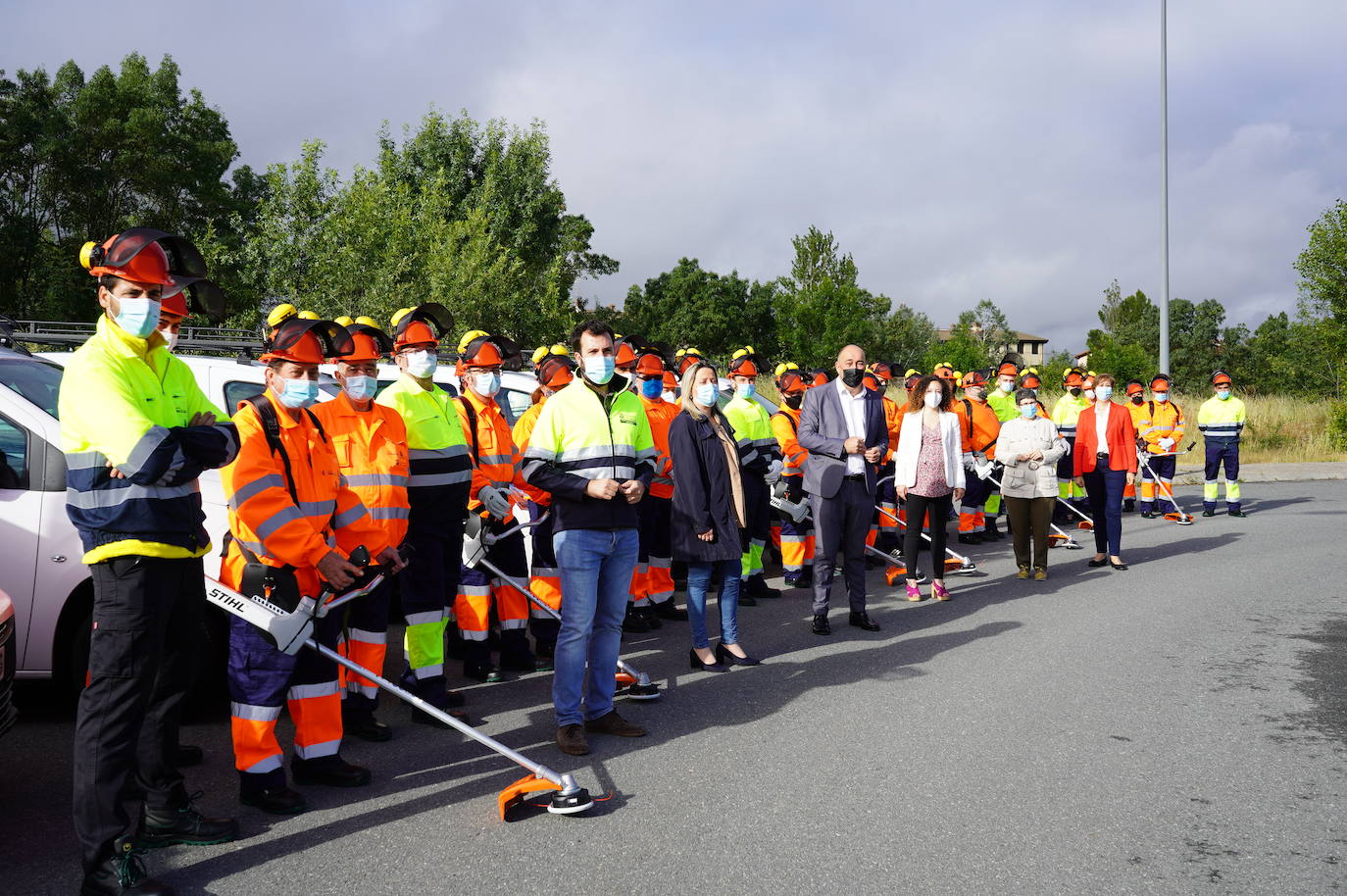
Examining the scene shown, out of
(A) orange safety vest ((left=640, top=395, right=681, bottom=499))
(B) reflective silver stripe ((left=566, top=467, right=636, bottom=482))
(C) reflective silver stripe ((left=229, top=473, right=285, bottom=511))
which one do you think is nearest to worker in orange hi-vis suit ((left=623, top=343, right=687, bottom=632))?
(A) orange safety vest ((left=640, top=395, right=681, bottom=499))

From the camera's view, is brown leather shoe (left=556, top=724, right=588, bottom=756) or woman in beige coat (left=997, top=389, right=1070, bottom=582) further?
woman in beige coat (left=997, top=389, right=1070, bottom=582)

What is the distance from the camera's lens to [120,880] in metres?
3.50

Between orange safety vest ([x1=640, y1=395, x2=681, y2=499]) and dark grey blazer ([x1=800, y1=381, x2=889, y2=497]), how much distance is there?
122cm

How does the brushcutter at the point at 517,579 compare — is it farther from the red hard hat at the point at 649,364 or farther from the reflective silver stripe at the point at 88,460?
the reflective silver stripe at the point at 88,460

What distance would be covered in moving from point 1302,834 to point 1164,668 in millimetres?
2647

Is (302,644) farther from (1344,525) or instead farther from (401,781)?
(1344,525)

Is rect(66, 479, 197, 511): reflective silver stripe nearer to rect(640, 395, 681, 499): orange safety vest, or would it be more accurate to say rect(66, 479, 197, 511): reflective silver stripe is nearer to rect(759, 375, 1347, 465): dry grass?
rect(640, 395, 681, 499): orange safety vest

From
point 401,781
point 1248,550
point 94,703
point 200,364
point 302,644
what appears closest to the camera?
point 94,703

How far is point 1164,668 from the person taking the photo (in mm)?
6621

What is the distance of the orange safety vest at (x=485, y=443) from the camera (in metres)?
6.69

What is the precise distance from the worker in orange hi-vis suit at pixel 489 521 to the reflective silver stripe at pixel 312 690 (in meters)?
1.78

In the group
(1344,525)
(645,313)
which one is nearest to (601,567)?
(1344,525)

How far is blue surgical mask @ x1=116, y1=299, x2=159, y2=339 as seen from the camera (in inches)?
144

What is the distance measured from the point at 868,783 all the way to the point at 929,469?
15.6ft
